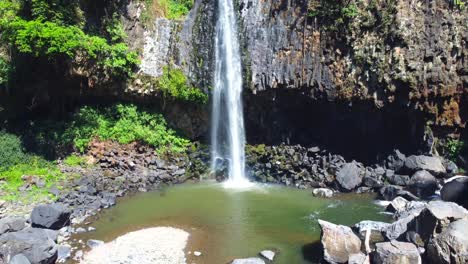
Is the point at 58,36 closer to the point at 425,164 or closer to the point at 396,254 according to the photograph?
the point at 396,254

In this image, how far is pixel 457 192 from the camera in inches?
585

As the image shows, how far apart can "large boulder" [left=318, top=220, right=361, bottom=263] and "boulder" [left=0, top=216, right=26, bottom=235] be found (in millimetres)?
9647

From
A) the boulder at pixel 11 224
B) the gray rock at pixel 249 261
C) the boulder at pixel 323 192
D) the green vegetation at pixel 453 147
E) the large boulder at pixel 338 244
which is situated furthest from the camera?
the green vegetation at pixel 453 147

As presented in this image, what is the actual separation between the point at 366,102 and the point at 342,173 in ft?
11.7

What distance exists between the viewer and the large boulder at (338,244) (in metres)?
11.4

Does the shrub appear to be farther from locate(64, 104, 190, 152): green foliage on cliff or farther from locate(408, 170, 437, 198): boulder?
locate(408, 170, 437, 198): boulder

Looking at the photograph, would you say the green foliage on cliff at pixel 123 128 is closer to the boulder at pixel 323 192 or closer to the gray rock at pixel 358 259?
the boulder at pixel 323 192

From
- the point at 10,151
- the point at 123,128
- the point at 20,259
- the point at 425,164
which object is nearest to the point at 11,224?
the point at 20,259

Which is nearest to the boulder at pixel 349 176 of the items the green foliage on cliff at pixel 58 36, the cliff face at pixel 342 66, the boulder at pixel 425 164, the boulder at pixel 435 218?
the cliff face at pixel 342 66

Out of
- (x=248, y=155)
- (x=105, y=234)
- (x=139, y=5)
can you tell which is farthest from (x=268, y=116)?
(x=105, y=234)

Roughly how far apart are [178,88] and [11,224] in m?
10.6

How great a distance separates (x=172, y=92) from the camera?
2152 centimetres

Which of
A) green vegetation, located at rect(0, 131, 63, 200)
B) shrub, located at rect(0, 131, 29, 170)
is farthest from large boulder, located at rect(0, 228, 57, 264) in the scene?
shrub, located at rect(0, 131, 29, 170)

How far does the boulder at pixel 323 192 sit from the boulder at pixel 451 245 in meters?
7.62
